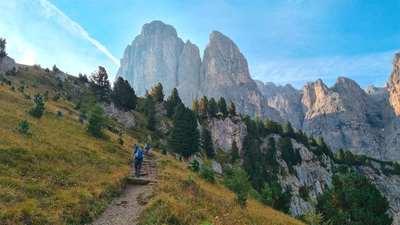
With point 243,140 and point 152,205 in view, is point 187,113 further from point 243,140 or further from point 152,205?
point 152,205

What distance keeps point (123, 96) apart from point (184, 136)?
25.8 metres

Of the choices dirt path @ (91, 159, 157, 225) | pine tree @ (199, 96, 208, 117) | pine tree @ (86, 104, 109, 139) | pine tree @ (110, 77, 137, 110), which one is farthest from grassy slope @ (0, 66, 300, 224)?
pine tree @ (199, 96, 208, 117)

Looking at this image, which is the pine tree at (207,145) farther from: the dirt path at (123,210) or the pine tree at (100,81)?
the dirt path at (123,210)

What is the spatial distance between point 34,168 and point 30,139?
6.10 metres

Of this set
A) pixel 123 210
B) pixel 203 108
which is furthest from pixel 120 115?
pixel 123 210

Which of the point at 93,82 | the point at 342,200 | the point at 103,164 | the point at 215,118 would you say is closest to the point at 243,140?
the point at 215,118

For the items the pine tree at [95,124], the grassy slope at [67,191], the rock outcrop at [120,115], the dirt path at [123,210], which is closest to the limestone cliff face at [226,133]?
the rock outcrop at [120,115]

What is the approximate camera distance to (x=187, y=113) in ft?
200

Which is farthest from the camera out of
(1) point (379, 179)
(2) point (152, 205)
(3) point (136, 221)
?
(1) point (379, 179)

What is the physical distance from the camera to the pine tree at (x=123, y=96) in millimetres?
68000

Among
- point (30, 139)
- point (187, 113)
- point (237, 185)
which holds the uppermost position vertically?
point (187, 113)

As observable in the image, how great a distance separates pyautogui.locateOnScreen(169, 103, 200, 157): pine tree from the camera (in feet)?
179

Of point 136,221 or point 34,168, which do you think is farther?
point 34,168

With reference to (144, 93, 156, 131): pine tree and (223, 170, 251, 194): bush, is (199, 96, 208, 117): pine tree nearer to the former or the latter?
(144, 93, 156, 131): pine tree
